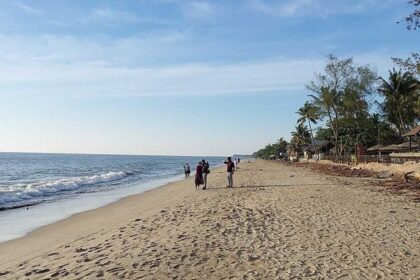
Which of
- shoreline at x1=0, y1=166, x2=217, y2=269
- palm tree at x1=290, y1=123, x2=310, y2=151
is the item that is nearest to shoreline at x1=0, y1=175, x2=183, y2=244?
shoreline at x1=0, y1=166, x2=217, y2=269

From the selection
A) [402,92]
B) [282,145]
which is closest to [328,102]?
[402,92]

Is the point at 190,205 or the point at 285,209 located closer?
the point at 285,209

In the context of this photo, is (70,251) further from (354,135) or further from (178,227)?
(354,135)

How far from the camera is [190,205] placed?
1611 cm

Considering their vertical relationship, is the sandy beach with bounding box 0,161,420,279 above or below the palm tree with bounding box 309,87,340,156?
below

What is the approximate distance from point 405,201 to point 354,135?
190 feet

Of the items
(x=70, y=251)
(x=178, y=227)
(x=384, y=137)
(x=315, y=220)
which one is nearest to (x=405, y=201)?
(x=315, y=220)

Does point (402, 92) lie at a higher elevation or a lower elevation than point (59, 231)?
higher

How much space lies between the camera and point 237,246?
839 cm

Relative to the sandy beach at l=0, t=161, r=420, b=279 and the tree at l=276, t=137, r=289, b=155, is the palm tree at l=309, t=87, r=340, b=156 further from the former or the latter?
the tree at l=276, t=137, r=289, b=155

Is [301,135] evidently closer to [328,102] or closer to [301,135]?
[301,135]

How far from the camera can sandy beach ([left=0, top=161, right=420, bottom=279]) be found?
683cm

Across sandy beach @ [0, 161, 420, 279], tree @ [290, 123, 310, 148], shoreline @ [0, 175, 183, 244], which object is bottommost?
shoreline @ [0, 175, 183, 244]

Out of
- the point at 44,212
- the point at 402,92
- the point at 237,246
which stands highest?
the point at 402,92
